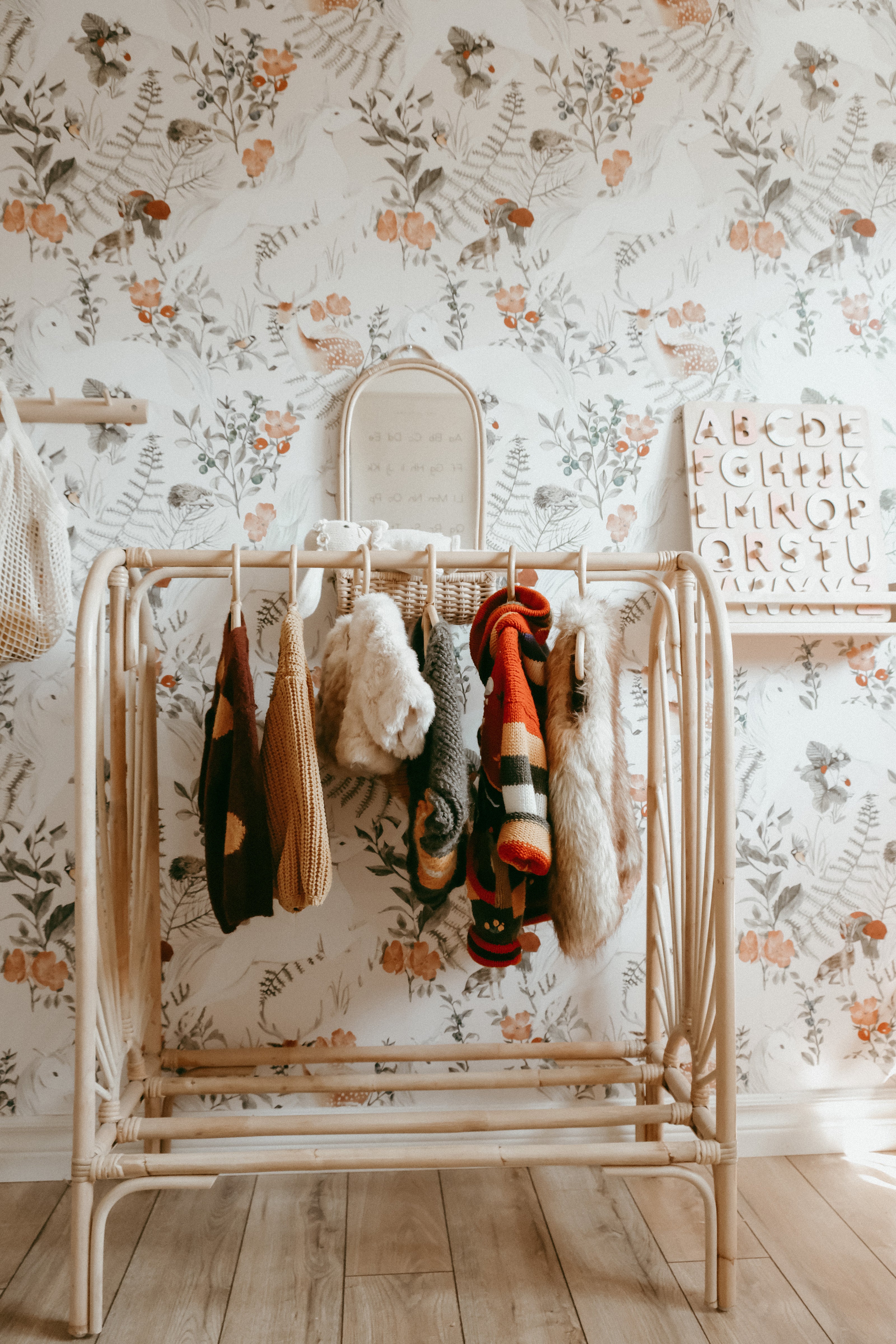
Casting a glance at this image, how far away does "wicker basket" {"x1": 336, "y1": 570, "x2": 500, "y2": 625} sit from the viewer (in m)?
1.52

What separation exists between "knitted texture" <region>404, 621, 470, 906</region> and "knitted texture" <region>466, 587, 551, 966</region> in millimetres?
48

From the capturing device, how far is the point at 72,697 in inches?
66.8

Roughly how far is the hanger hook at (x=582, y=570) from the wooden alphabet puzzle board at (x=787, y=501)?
453 millimetres

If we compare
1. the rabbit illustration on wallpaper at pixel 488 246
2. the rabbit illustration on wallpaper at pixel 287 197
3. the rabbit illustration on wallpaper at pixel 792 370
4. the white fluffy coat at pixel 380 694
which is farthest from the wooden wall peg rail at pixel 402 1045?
the rabbit illustration on wallpaper at pixel 488 246

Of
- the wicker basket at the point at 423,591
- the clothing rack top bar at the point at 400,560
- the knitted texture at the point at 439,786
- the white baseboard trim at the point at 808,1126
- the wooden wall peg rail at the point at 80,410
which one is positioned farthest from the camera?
the white baseboard trim at the point at 808,1126

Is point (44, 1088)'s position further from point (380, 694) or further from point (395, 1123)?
point (380, 694)

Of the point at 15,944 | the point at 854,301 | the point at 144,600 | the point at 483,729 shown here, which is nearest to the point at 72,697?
the point at 144,600

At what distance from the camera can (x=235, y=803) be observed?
51.4 inches

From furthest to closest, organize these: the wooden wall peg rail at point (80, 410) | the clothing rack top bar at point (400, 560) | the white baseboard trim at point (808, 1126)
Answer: the white baseboard trim at point (808, 1126)
the wooden wall peg rail at point (80, 410)
the clothing rack top bar at point (400, 560)

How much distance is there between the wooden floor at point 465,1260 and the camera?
1286 millimetres

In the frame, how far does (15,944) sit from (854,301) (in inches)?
82.9

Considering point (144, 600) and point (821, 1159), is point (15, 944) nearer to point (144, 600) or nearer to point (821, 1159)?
point (144, 600)

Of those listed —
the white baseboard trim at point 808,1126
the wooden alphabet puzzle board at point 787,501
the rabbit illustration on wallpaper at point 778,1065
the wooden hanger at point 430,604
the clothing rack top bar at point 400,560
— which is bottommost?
the white baseboard trim at point 808,1126

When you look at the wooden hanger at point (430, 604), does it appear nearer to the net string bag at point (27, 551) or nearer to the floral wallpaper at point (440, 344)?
the floral wallpaper at point (440, 344)
